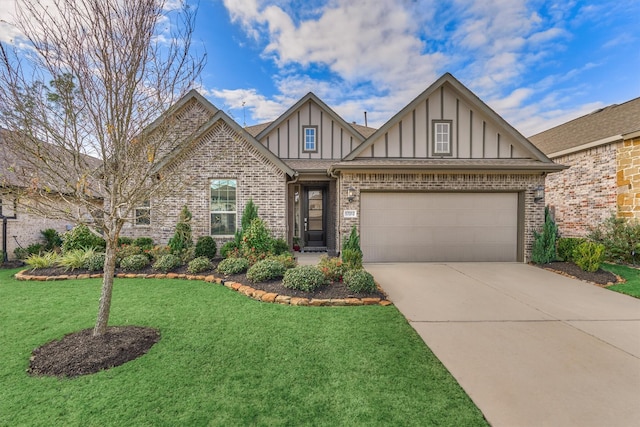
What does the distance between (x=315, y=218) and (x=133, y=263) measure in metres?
6.72

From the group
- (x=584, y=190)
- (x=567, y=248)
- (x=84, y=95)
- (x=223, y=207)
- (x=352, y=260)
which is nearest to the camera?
(x=84, y=95)

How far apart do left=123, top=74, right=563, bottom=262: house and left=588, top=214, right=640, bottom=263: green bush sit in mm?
2453

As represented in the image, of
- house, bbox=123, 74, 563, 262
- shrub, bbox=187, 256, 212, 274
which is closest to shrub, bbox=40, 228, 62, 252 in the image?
house, bbox=123, 74, 563, 262

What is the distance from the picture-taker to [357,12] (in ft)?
28.3

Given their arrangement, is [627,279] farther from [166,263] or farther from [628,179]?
[166,263]

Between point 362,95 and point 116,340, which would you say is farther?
point 362,95

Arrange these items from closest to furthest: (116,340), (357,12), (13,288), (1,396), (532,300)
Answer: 1. (1,396)
2. (116,340)
3. (532,300)
4. (13,288)
5. (357,12)

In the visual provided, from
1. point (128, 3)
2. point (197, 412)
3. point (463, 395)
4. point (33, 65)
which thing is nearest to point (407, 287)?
point (463, 395)

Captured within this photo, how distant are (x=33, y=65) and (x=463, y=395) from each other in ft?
21.0

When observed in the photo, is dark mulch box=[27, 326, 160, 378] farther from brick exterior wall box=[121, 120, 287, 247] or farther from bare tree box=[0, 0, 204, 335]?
brick exterior wall box=[121, 120, 287, 247]

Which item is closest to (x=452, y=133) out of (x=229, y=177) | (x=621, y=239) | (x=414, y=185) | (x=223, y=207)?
(x=414, y=185)

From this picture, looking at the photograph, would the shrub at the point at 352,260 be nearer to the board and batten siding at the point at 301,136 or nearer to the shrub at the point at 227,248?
the shrub at the point at 227,248

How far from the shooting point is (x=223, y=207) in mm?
9477

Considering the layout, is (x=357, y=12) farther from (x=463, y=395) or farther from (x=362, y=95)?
(x=463, y=395)
